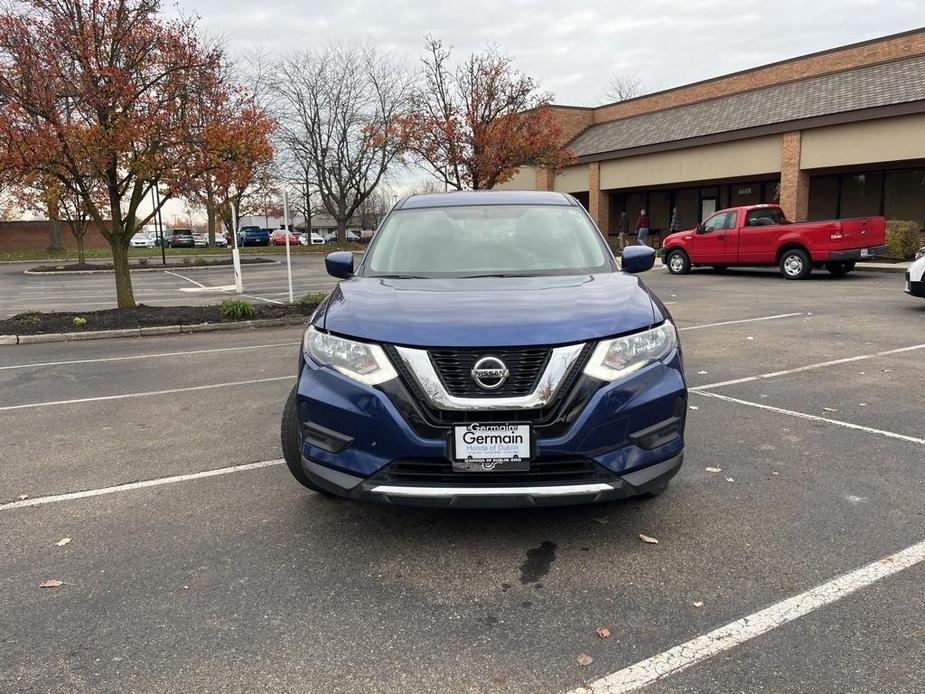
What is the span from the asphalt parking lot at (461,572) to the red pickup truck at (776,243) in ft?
39.9

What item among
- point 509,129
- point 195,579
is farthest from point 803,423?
point 509,129

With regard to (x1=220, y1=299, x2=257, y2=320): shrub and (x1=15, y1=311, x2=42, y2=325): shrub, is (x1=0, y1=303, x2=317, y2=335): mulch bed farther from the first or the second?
(x1=220, y1=299, x2=257, y2=320): shrub

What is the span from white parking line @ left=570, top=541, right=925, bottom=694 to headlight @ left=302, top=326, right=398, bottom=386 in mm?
1494

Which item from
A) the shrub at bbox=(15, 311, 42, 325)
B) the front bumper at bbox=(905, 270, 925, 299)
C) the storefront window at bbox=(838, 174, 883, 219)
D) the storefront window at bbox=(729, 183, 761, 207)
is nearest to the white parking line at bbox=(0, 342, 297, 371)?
the shrub at bbox=(15, 311, 42, 325)

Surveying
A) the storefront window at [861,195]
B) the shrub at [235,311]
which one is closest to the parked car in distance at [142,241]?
the shrub at [235,311]

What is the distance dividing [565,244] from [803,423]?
251cm

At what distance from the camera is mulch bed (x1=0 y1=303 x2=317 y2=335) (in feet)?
37.7

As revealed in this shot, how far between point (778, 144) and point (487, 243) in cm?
2339

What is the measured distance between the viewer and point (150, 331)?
11.7m

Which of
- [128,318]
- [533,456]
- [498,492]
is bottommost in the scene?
[128,318]

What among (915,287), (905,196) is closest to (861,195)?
(905,196)

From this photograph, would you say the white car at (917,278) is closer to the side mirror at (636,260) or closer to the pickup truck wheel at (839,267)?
the pickup truck wheel at (839,267)

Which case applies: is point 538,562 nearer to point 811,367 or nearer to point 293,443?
point 293,443

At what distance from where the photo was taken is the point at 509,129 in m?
24.6
